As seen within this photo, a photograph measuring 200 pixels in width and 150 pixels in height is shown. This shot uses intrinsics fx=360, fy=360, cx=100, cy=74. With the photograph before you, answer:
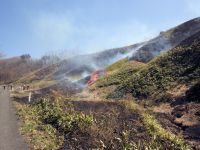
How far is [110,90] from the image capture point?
5034 cm

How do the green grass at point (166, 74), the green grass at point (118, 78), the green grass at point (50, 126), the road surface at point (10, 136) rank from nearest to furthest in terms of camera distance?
the road surface at point (10, 136)
the green grass at point (50, 126)
the green grass at point (166, 74)
the green grass at point (118, 78)

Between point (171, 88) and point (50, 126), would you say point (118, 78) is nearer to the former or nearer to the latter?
point (171, 88)

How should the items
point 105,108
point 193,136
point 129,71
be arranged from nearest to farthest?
point 193,136 → point 105,108 → point 129,71

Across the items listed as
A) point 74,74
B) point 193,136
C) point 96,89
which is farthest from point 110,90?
point 74,74

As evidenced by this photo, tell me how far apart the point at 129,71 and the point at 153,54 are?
45.2ft

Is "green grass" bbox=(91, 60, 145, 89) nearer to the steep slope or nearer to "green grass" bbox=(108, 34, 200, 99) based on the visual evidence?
"green grass" bbox=(108, 34, 200, 99)

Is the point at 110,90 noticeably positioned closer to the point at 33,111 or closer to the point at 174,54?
the point at 174,54

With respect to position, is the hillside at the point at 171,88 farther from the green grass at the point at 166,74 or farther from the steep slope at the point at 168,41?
the steep slope at the point at 168,41

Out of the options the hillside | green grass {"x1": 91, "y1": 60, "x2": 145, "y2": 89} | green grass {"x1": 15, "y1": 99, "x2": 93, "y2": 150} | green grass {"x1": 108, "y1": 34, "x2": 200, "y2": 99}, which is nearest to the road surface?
green grass {"x1": 15, "y1": 99, "x2": 93, "y2": 150}

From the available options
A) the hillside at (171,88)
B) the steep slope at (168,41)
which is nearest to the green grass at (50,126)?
the hillside at (171,88)

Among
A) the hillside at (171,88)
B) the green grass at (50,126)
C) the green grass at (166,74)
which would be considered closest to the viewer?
the green grass at (50,126)

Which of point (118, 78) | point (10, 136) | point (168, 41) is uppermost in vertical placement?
point (168, 41)

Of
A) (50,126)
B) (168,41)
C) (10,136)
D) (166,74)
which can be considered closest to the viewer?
(10,136)

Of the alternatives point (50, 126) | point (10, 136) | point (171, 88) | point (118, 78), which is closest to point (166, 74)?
point (171, 88)
